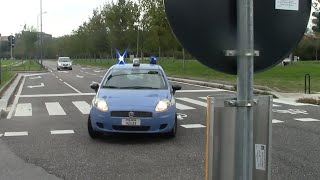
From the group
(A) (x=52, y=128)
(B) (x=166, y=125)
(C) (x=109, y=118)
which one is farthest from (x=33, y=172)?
(A) (x=52, y=128)

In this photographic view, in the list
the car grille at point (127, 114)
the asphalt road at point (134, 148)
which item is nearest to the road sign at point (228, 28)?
the asphalt road at point (134, 148)

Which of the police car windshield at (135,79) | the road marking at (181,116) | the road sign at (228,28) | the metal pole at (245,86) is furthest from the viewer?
the road marking at (181,116)

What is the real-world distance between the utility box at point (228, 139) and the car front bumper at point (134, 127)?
6.45m

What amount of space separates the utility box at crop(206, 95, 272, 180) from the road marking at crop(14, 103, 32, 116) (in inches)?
471

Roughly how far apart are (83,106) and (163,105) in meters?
7.11

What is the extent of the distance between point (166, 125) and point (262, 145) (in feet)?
22.0

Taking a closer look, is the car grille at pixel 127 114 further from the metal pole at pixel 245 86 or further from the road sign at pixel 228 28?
the metal pole at pixel 245 86

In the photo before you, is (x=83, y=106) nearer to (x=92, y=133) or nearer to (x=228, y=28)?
(x=92, y=133)

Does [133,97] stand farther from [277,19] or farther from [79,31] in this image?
[79,31]

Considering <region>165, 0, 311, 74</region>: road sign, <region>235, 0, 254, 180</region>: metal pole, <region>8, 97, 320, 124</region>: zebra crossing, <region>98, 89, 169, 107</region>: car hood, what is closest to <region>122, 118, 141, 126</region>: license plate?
<region>98, 89, 169, 107</region>: car hood

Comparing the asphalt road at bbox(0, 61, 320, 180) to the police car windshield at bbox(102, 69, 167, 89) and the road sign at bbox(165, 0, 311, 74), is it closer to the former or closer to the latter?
the police car windshield at bbox(102, 69, 167, 89)

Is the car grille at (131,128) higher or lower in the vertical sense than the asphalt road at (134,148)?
higher

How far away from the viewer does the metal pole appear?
2.27m

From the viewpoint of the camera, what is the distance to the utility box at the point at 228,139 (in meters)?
2.53
